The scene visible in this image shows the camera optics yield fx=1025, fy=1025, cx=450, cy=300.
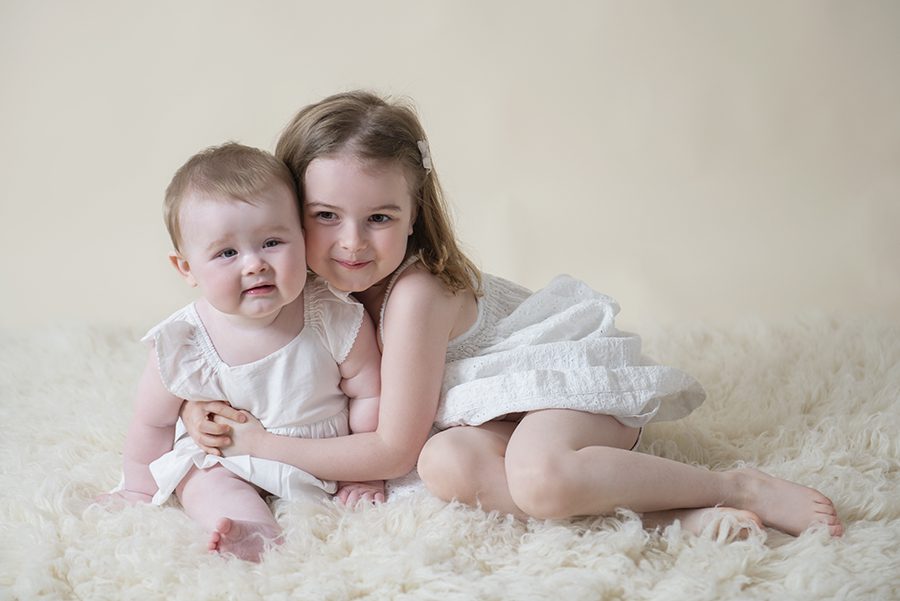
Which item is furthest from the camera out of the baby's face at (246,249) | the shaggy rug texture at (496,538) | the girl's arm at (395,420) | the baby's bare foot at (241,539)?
the girl's arm at (395,420)

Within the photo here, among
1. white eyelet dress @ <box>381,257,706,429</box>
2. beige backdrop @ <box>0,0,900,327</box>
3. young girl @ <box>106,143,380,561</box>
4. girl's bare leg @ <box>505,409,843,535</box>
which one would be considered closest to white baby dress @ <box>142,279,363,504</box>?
young girl @ <box>106,143,380,561</box>

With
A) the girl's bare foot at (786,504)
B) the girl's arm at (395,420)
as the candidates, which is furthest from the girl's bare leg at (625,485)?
the girl's arm at (395,420)

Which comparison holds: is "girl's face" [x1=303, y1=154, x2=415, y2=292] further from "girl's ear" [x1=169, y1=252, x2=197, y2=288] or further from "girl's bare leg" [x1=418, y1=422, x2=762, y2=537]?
"girl's bare leg" [x1=418, y1=422, x2=762, y2=537]

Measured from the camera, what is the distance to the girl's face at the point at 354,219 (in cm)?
166

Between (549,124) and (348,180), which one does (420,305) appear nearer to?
(348,180)

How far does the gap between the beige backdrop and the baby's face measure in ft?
4.83

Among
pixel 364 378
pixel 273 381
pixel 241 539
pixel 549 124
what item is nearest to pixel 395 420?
pixel 364 378

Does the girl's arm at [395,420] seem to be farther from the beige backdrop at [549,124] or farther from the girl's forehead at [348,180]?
the beige backdrop at [549,124]

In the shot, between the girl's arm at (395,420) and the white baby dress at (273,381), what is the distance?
0.03 metres

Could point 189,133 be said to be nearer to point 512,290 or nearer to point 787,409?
point 512,290

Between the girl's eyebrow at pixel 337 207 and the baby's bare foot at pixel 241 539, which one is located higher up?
the girl's eyebrow at pixel 337 207

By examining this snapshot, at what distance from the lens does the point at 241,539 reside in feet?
4.99

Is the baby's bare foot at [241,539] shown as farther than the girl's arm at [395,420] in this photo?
No

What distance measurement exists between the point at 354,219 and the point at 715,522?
732 mm
